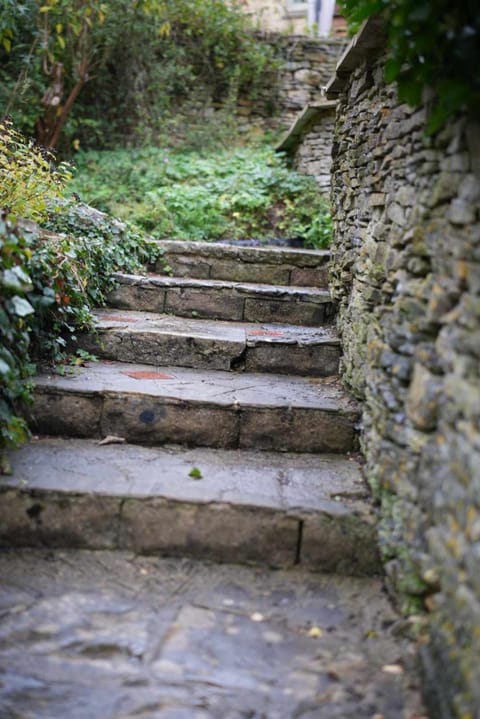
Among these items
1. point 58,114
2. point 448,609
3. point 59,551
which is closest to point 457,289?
point 448,609

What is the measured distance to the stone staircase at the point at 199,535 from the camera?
1937 millimetres

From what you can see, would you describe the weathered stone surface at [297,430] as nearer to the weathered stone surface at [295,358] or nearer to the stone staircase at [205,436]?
the stone staircase at [205,436]

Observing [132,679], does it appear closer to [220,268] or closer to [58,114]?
[220,268]

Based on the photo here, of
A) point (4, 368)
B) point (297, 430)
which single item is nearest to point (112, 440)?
point (4, 368)

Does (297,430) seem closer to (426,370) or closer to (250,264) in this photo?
(426,370)

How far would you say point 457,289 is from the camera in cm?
192

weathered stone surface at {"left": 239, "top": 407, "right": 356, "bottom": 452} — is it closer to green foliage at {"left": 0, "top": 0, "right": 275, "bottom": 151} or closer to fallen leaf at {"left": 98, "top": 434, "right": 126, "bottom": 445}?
fallen leaf at {"left": 98, "top": 434, "right": 126, "bottom": 445}

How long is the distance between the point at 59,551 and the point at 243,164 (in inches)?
237

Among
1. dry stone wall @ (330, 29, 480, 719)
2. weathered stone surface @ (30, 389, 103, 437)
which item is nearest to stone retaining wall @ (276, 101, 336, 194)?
dry stone wall @ (330, 29, 480, 719)

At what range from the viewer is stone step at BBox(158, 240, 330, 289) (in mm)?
5098

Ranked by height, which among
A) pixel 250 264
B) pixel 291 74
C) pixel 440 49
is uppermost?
pixel 291 74

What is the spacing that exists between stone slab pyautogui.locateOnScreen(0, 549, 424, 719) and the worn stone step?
89.2 inches

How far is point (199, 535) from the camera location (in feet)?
8.43

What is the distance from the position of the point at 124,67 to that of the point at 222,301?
18.2ft
